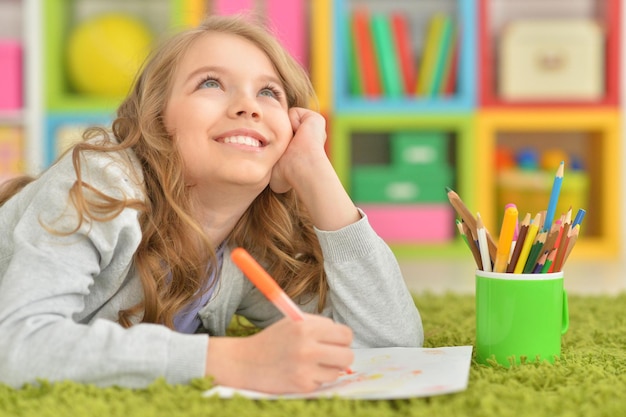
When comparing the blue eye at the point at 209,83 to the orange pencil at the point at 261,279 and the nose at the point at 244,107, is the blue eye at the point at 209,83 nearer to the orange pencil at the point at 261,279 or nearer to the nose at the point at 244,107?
the nose at the point at 244,107

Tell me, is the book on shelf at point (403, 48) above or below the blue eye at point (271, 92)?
above

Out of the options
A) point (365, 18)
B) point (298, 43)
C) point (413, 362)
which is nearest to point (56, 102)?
point (298, 43)

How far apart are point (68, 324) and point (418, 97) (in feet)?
6.37

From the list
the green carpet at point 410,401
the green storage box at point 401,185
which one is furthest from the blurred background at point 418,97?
the green carpet at point 410,401

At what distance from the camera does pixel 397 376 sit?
2.61 feet

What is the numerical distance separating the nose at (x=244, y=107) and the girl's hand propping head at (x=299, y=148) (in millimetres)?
72

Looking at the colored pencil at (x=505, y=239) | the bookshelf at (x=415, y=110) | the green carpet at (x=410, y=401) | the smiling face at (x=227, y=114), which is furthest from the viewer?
the bookshelf at (x=415, y=110)

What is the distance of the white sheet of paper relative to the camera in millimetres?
729

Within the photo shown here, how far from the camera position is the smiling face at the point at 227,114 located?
941 mm

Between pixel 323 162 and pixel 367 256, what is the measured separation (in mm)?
131

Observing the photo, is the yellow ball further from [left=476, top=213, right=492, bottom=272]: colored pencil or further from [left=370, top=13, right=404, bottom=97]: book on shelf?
[left=476, top=213, right=492, bottom=272]: colored pencil

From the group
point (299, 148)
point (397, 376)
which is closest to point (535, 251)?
point (397, 376)

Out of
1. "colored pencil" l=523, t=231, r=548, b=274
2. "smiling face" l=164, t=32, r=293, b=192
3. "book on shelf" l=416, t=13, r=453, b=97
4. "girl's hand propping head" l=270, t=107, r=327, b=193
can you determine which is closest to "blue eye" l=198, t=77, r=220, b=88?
"smiling face" l=164, t=32, r=293, b=192

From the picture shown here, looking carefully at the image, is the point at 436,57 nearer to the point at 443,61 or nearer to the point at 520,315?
the point at 443,61
